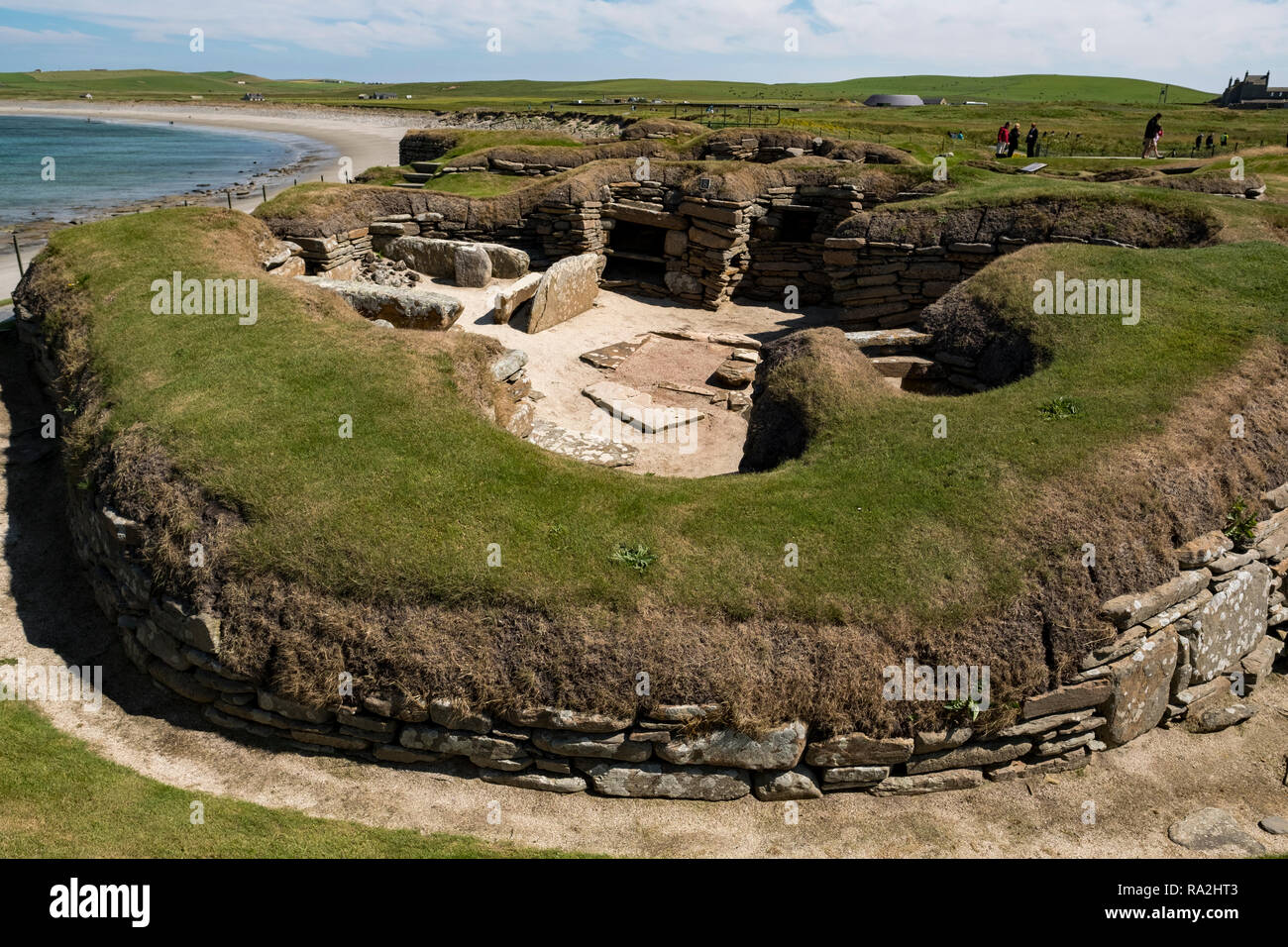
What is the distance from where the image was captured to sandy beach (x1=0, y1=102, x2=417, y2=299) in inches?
2221

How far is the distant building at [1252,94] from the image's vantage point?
339 ft

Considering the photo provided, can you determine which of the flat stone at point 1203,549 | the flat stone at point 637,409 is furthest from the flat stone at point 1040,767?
the flat stone at point 637,409

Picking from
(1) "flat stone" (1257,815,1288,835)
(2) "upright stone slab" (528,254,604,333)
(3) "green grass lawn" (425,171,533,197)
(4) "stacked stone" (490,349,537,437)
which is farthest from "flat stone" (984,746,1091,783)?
(3) "green grass lawn" (425,171,533,197)

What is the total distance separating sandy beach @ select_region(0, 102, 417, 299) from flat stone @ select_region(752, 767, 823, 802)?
3663cm

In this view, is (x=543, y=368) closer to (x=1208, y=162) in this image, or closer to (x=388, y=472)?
(x=388, y=472)

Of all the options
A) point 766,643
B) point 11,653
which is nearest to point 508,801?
point 766,643

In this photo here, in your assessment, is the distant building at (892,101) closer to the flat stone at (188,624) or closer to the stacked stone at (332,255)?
the stacked stone at (332,255)

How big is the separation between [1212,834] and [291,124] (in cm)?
13888

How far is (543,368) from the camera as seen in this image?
17875mm

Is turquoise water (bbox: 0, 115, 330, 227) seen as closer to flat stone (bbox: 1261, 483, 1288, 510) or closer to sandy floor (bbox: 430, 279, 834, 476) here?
sandy floor (bbox: 430, 279, 834, 476)

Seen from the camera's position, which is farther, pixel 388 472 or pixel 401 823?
pixel 388 472

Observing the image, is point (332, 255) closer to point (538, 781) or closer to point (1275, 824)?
point (538, 781)

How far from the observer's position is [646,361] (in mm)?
19047

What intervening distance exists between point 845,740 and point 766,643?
120 cm
